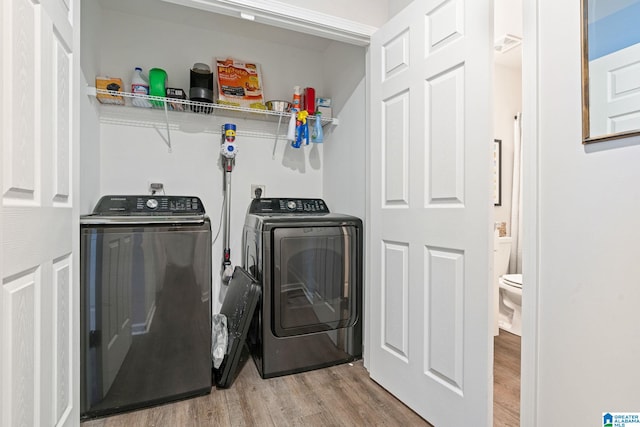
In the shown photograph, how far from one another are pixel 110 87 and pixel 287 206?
1.36 metres

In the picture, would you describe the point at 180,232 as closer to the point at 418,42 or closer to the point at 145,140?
the point at 145,140

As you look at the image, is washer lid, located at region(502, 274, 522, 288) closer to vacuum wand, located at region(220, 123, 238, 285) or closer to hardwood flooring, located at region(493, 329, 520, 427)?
hardwood flooring, located at region(493, 329, 520, 427)

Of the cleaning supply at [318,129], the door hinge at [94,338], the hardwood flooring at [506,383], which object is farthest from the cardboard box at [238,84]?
the hardwood flooring at [506,383]

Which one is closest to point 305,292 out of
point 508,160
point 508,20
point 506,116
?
point 508,20

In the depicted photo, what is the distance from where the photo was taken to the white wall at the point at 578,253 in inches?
32.9

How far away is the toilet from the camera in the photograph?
2.43 meters

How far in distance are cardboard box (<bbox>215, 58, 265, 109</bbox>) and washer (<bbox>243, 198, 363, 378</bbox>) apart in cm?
92

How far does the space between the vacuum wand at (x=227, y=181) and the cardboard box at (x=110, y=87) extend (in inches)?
26.5

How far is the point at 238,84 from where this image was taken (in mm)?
2330

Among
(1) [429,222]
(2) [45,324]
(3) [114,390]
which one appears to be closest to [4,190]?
(2) [45,324]

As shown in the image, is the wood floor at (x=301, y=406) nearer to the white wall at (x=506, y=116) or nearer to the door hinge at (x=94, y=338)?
the door hinge at (x=94, y=338)

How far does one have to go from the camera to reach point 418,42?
1.47 meters

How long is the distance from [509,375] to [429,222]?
1.18 m

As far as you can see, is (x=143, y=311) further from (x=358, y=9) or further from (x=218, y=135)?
(x=358, y=9)
